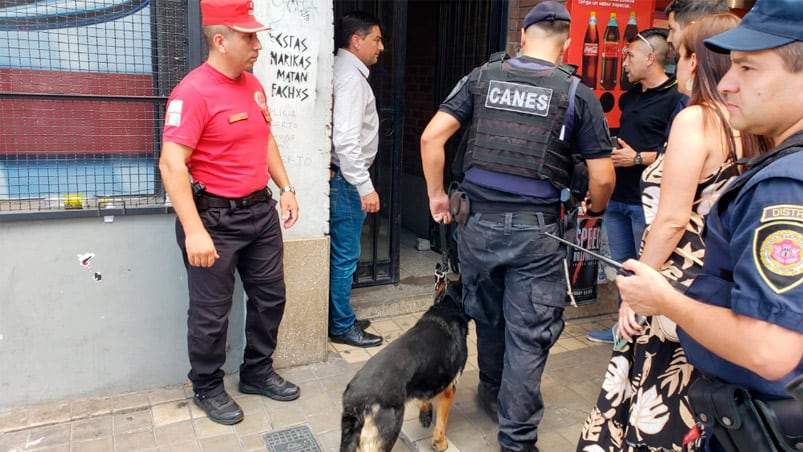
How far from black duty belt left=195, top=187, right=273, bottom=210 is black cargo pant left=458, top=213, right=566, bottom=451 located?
113cm

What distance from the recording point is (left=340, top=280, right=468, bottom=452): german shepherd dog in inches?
105

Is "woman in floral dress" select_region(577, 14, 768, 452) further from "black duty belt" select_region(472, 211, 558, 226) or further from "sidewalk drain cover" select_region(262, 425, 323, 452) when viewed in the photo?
"sidewalk drain cover" select_region(262, 425, 323, 452)

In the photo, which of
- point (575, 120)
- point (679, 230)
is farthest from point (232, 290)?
point (679, 230)

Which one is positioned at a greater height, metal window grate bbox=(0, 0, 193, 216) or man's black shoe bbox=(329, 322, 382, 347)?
metal window grate bbox=(0, 0, 193, 216)

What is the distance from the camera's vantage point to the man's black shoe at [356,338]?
4402mm

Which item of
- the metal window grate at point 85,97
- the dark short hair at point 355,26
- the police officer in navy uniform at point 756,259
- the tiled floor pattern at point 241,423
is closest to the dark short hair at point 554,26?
the police officer in navy uniform at point 756,259

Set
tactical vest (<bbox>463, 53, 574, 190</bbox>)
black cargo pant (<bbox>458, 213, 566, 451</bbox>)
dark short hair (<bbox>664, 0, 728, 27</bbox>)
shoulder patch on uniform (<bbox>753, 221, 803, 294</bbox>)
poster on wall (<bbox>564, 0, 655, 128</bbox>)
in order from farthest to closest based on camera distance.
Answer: poster on wall (<bbox>564, 0, 655, 128</bbox>) < dark short hair (<bbox>664, 0, 728, 27</bbox>) < black cargo pant (<bbox>458, 213, 566, 451</bbox>) < tactical vest (<bbox>463, 53, 574, 190</bbox>) < shoulder patch on uniform (<bbox>753, 221, 803, 294</bbox>)

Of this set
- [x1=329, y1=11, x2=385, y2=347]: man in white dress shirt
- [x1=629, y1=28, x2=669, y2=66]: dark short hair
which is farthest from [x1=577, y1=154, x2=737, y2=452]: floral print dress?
[x1=329, y1=11, x2=385, y2=347]: man in white dress shirt

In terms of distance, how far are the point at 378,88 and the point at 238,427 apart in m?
2.93

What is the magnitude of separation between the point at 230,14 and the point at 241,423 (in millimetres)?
2177

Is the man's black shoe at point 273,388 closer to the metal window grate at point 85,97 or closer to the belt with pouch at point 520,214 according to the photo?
the metal window grate at point 85,97

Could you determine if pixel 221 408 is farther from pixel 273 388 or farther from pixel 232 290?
pixel 232 290

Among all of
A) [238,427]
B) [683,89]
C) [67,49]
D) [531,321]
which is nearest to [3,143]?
[67,49]

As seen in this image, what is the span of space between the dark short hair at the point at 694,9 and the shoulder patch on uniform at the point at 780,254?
2596 mm
